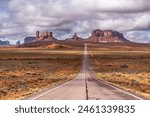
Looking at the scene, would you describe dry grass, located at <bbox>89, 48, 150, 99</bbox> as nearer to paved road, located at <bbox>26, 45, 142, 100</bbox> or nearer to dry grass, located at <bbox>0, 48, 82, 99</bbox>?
paved road, located at <bbox>26, 45, 142, 100</bbox>

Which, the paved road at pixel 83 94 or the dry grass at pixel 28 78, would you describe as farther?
the dry grass at pixel 28 78

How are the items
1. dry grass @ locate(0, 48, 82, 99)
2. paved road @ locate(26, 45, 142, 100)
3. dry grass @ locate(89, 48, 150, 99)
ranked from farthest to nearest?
1. dry grass @ locate(89, 48, 150, 99)
2. dry grass @ locate(0, 48, 82, 99)
3. paved road @ locate(26, 45, 142, 100)

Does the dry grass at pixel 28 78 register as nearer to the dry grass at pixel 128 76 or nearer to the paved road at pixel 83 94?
the paved road at pixel 83 94

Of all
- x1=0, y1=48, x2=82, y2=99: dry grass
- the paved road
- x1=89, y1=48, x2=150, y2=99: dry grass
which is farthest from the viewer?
x1=89, y1=48, x2=150, y2=99: dry grass

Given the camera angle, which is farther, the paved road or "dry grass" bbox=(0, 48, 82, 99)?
"dry grass" bbox=(0, 48, 82, 99)

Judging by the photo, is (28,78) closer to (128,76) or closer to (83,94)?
(128,76)

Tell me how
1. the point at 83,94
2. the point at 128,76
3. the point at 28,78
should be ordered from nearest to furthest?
the point at 83,94, the point at 28,78, the point at 128,76

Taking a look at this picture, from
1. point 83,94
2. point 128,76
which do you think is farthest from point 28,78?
point 83,94

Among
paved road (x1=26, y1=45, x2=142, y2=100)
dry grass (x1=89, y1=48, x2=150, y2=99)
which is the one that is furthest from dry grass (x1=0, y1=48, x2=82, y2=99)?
dry grass (x1=89, y1=48, x2=150, y2=99)

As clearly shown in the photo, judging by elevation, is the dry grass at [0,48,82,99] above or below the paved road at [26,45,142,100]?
below

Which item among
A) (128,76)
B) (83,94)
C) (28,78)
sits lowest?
(128,76)

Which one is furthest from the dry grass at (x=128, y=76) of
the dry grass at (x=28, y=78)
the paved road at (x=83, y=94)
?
the dry grass at (x=28, y=78)

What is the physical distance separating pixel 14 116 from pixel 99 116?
106 inches

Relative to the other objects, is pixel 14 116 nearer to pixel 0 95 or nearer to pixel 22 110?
pixel 22 110
